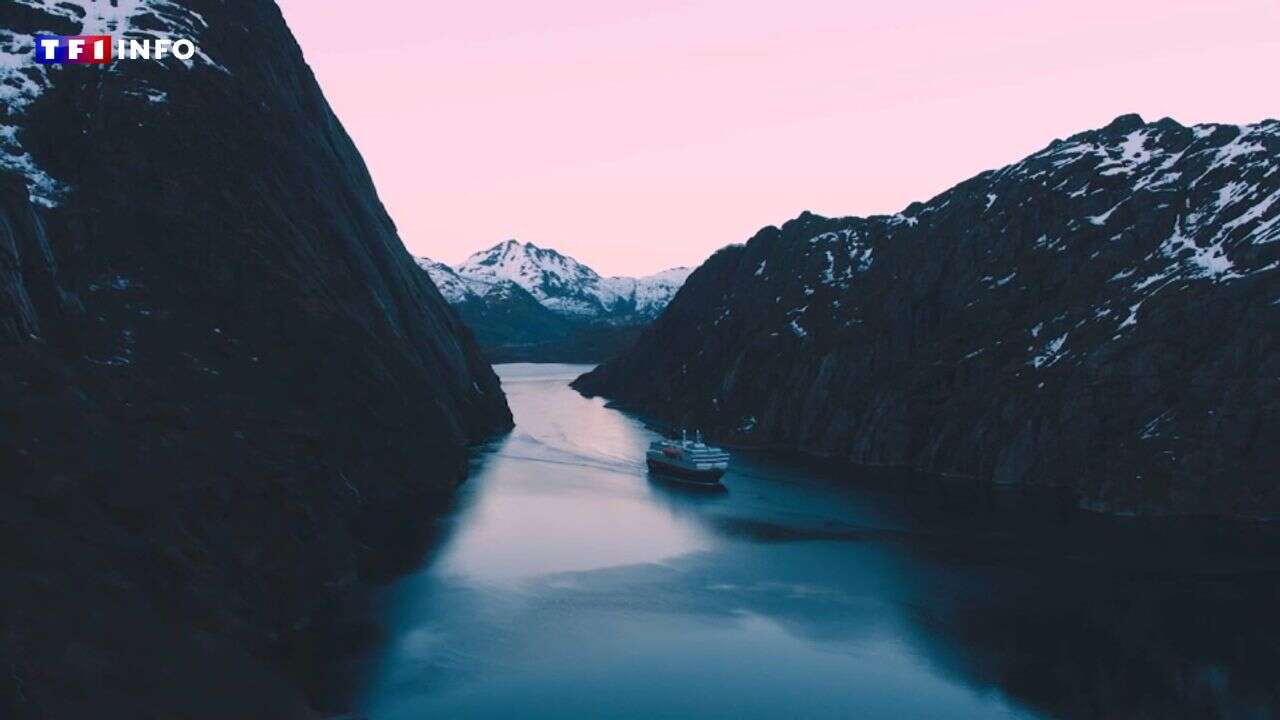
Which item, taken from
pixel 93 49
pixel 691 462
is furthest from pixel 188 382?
A: pixel 691 462

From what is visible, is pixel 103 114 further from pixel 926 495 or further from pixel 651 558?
pixel 926 495

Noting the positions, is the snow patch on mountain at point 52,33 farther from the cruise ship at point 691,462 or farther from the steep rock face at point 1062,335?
the steep rock face at point 1062,335

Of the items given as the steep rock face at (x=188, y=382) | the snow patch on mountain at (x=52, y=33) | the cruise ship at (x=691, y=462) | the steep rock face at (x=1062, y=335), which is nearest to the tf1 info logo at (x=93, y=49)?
the snow patch on mountain at (x=52, y=33)

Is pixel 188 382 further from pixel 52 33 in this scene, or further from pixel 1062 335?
pixel 1062 335

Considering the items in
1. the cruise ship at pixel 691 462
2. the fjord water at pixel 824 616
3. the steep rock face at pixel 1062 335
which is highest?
the steep rock face at pixel 1062 335

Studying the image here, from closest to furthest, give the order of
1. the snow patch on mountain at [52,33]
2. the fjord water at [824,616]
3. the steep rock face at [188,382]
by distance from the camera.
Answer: the steep rock face at [188,382]
the fjord water at [824,616]
the snow patch on mountain at [52,33]
